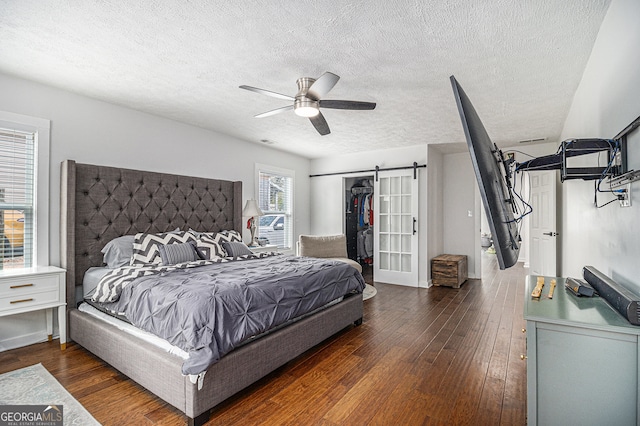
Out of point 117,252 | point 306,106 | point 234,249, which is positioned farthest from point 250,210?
point 306,106

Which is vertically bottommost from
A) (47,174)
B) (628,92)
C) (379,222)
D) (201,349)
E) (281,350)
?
(281,350)

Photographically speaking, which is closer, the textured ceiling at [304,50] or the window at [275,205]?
the textured ceiling at [304,50]

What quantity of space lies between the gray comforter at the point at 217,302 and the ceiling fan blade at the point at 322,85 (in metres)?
1.49

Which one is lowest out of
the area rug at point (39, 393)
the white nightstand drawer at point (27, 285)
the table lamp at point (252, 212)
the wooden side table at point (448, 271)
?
the area rug at point (39, 393)

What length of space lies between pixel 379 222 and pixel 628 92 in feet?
14.1

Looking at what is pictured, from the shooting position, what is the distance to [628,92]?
1.45 meters

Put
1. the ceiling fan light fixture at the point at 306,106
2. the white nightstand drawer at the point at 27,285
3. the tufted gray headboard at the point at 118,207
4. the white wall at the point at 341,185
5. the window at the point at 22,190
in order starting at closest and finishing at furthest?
the white nightstand drawer at the point at 27,285 < the ceiling fan light fixture at the point at 306,106 < the window at the point at 22,190 < the tufted gray headboard at the point at 118,207 < the white wall at the point at 341,185

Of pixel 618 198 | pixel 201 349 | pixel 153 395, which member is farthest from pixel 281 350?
pixel 618 198

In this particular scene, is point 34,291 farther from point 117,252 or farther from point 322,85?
point 322,85

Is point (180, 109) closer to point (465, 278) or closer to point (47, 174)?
point (47, 174)

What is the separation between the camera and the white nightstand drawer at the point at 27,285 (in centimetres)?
240

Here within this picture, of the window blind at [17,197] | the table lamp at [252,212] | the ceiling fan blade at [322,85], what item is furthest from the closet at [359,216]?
the window blind at [17,197]

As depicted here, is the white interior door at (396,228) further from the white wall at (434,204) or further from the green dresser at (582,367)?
the green dresser at (582,367)

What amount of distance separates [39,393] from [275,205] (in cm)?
395
